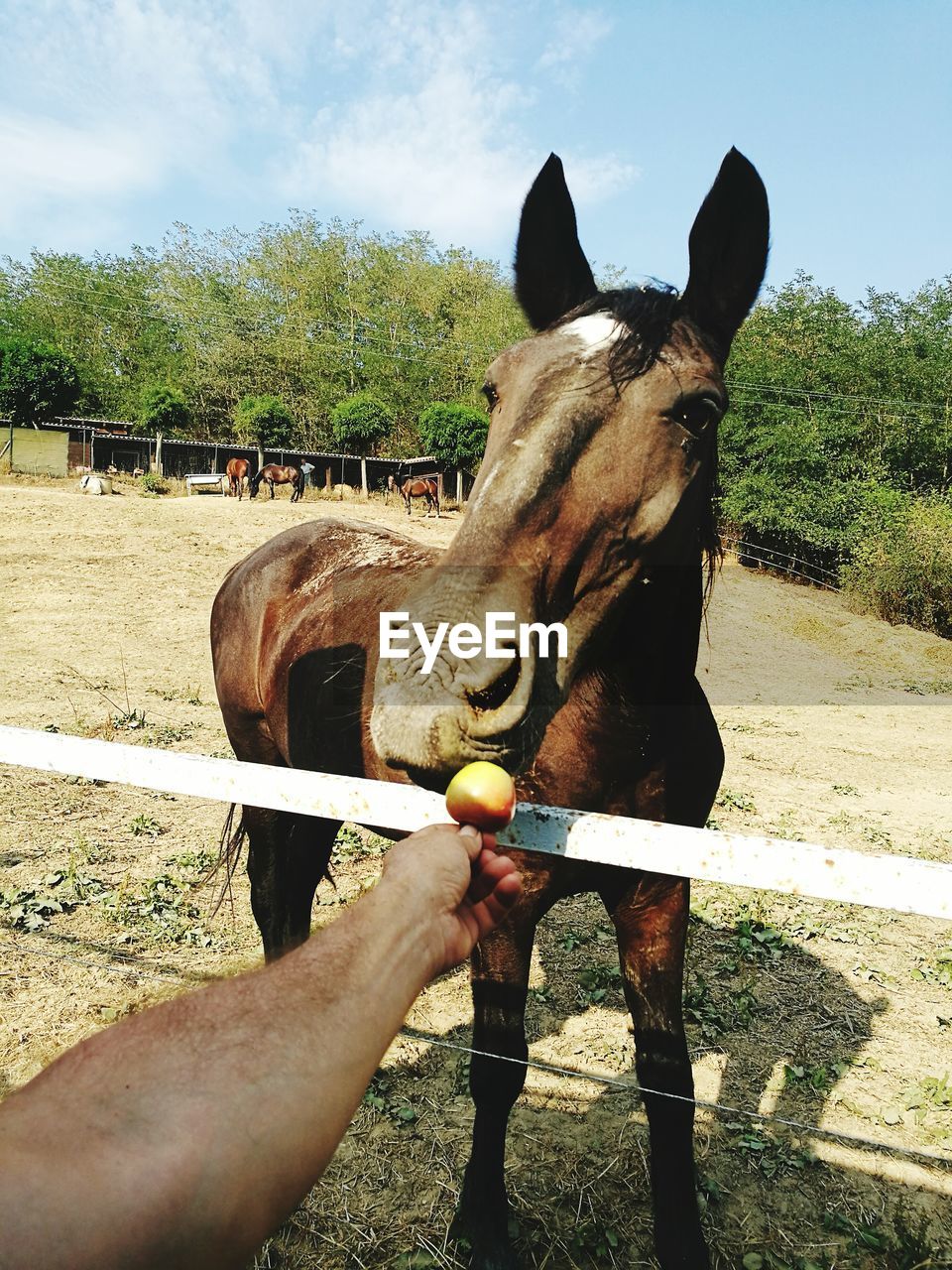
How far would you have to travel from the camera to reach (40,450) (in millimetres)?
31234

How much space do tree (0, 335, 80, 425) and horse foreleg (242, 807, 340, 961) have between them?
35.2m

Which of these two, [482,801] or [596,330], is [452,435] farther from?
[482,801]

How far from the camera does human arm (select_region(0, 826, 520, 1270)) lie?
511 mm

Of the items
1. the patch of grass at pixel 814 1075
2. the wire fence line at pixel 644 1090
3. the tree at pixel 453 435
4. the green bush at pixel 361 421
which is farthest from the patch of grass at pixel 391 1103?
the green bush at pixel 361 421

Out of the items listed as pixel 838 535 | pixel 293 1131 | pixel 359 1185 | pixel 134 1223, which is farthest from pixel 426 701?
pixel 838 535

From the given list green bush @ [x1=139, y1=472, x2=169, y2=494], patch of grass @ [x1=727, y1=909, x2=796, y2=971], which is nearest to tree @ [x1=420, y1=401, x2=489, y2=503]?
green bush @ [x1=139, y1=472, x2=169, y2=494]

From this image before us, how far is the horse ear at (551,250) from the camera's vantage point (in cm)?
240

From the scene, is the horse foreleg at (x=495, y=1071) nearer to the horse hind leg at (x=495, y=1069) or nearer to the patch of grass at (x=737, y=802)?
the horse hind leg at (x=495, y=1069)

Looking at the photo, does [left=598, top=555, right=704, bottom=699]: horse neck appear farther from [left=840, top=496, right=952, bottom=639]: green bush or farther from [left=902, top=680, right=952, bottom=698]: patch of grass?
[left=840, top=496, right=952, bottom=639]: green bush

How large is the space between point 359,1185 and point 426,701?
2326 mm

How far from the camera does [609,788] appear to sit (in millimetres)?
2256

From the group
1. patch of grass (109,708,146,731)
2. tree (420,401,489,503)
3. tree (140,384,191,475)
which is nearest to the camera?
patch of grass (109,708,146,731)

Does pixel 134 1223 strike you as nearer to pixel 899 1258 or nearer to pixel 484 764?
pixel 484 764

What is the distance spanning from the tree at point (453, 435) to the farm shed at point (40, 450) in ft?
49.8
